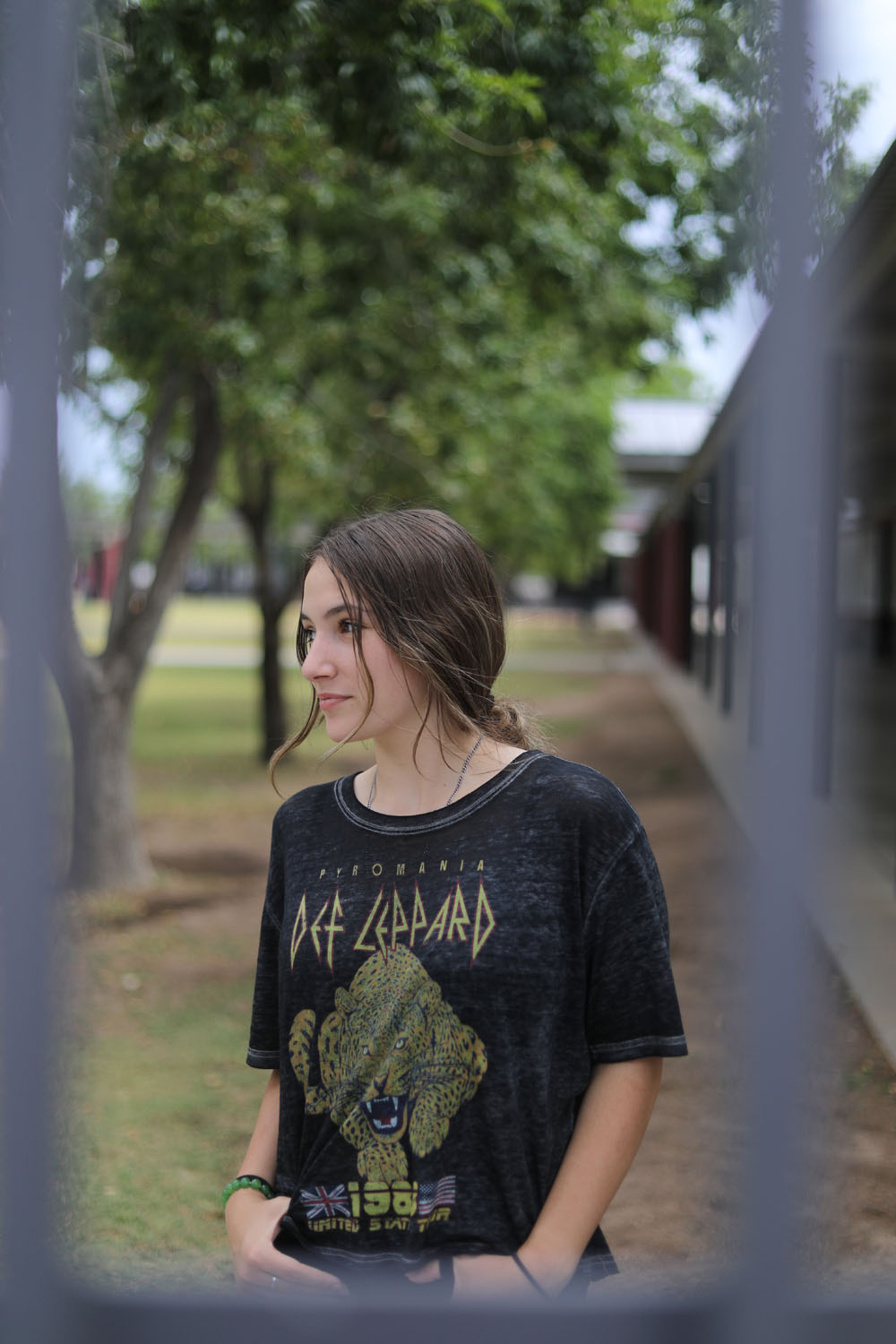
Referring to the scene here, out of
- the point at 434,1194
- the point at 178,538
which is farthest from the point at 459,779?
the point at 178,538

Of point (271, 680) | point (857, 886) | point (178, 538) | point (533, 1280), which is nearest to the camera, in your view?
point (533, 1280)

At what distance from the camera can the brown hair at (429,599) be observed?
4.78 ft

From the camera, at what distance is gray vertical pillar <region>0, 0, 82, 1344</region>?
105 cm

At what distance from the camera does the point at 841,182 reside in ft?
4.51

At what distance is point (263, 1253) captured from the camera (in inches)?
55.1

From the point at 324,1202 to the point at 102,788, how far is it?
6187 mm

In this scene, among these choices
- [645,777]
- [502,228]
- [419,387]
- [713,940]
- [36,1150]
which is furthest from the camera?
[645,777]

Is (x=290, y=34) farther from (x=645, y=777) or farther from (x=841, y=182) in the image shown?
(x=645, y=777)

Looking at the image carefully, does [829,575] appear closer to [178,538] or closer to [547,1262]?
[178,538]

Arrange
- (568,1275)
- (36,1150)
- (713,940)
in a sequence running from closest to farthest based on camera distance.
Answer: (36,1150), (568,1275), (713,940)

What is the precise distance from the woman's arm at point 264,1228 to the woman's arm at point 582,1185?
0.51ft

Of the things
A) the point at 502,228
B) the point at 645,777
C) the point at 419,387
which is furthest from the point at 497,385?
the point at 645,777

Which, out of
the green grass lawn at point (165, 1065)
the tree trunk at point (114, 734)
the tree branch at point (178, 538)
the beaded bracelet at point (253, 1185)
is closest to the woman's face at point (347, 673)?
the green grass lawn at point (165, 1065)

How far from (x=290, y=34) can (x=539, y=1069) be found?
121 inches
